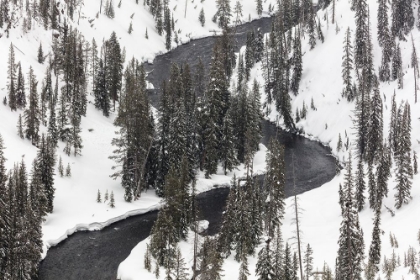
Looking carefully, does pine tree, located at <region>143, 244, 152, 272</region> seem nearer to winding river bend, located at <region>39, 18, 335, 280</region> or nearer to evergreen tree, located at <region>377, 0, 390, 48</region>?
winding river bend, located at <region>39, 18, 335, 280</region>

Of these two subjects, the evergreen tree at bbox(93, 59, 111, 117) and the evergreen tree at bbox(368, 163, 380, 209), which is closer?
the evergreen tree at bbox(368, 163, 380, 209)

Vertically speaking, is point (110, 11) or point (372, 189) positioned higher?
point (110, 11)

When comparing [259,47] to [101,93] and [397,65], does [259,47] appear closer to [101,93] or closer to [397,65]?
[397,65]

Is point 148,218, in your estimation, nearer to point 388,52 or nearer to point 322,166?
point 322,166

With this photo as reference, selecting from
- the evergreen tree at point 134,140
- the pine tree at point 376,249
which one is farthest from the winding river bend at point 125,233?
the pine tree at point 376,249

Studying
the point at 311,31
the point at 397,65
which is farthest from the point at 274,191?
the point at 311,31

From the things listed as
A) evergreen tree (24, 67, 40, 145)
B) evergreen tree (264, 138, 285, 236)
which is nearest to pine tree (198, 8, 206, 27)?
evergreen tree (24, 67, 40, 145)
